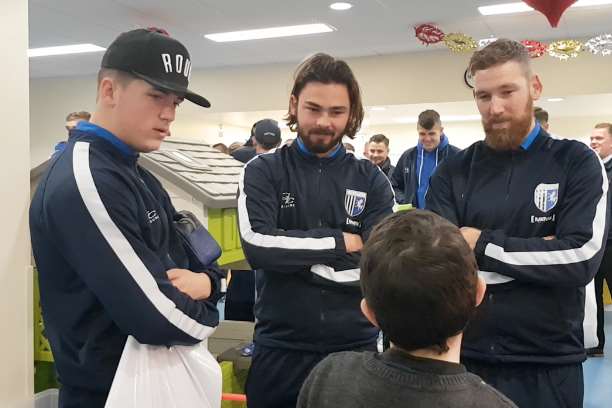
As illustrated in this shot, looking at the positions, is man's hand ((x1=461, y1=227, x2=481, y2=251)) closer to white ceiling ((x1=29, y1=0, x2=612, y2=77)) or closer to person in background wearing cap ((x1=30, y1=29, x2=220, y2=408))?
person in background wearing cap ((x1=30, y1=29, x2=220, y2=408))

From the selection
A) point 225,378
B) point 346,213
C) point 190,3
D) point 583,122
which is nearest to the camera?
point 346,213

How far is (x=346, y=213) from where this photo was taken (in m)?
1.98

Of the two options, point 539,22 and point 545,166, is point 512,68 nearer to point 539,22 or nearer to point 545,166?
point 545,166

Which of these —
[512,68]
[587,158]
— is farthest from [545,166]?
[512,68]

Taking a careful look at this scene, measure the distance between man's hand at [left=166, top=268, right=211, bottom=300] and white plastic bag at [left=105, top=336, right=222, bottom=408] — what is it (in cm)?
14

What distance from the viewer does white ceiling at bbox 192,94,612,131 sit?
1037 centimetres

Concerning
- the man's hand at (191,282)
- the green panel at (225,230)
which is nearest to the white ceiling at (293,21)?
the green panel at (225,230)

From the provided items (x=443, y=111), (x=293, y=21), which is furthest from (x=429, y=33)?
(x=443, y=111)

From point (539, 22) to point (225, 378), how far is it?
21.8 ft

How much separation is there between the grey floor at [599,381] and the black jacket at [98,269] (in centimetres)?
326

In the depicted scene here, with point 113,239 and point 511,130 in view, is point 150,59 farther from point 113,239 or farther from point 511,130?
point 511,130

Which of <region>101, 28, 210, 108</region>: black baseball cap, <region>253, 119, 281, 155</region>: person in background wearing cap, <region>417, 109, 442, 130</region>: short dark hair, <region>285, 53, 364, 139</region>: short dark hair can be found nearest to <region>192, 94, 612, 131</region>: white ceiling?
<region>417, 109, 442, 130</region>: short dark hair

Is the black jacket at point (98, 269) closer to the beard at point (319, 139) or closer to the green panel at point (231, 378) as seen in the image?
the beard at point (319, 139)

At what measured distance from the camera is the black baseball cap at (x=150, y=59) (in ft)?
4.85
